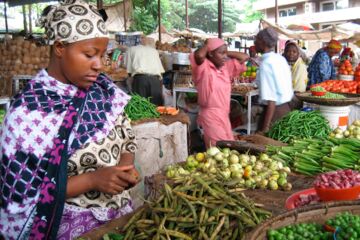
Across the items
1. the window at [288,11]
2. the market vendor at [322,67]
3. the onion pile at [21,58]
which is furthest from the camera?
the window at [288,11]

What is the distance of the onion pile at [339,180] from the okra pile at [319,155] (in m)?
0.85

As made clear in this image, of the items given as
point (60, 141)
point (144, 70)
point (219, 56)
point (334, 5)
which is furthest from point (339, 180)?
point (334, 5)

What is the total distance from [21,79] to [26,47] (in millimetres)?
1334

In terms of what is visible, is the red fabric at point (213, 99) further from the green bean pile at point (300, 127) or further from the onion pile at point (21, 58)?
the onion pile at point (21, 58)

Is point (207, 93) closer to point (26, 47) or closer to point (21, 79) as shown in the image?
point (21, 79)

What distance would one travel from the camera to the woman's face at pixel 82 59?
5.61ft

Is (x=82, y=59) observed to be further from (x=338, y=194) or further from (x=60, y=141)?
(x=338, y=194)

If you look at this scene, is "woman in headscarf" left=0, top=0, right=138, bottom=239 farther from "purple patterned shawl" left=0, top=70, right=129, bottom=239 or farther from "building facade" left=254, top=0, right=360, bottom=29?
"building facade" left=254, top=0, right=360, bottom=29

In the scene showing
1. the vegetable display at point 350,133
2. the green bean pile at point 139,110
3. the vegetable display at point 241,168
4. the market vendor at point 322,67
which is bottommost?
the vegetable display at point 241,168

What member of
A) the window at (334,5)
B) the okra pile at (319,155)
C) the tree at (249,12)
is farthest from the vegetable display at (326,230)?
the tree at (249,12)

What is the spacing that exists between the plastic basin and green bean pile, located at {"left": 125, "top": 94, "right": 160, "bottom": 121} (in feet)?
9.92

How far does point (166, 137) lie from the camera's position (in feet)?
16.7

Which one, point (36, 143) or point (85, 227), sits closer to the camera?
point (36, 143)

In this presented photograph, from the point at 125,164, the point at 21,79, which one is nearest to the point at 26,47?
the point at 21,79
